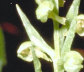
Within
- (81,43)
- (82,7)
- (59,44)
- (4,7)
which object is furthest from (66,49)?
(4,7)

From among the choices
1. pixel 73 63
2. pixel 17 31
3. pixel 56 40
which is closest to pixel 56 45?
pixel 56 40

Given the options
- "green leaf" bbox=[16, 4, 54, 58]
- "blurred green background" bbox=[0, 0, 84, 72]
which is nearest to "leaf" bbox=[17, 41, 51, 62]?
"green leaf" bbox=[16, 4, 54, 58]

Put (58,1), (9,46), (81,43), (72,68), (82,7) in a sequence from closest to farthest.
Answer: (72,68) < (58,1) < (82,7) < (81,43) < (9,46)

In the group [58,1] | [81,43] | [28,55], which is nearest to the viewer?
[58,1]

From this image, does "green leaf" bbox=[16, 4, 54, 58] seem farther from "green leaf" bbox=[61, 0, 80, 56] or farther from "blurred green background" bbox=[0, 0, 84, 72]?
"blurred green background" bbox=[0, 0, 84, 72]

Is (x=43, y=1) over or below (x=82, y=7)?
over

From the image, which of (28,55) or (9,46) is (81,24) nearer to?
(28,55)

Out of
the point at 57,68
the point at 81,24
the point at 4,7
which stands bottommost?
the point at 4,7

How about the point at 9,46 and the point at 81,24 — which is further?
the point at 9,46

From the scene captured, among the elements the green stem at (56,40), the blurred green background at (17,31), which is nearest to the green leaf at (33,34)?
the green stem at (56,40)
